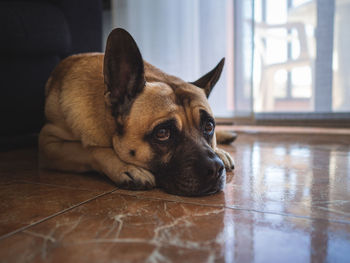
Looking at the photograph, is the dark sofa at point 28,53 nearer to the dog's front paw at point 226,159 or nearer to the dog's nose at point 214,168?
the dog's front paw at point 226,159

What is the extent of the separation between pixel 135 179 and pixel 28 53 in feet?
5.30

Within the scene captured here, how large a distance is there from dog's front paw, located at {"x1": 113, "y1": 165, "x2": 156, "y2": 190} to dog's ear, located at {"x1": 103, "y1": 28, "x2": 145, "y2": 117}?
0.97 ft

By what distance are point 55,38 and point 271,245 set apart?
91.8 inches

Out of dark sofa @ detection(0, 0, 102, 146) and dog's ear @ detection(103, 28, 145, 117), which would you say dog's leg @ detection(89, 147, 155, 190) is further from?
dark sofa @ detection(0, 0, 102, 146)

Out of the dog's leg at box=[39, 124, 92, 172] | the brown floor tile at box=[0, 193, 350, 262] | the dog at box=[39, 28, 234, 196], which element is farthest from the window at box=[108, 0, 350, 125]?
the brown floor tile at box=[0, 193, 350, 262]

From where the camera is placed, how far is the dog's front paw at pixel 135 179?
1.43m

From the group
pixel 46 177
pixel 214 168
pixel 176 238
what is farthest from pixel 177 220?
pixel 46 177

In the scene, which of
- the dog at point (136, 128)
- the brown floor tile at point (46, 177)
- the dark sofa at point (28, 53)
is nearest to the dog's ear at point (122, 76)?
the dog at point (136, 128)

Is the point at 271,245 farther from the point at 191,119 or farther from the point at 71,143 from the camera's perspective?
the point at 71,143

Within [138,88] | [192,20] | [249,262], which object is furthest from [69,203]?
[192,20]

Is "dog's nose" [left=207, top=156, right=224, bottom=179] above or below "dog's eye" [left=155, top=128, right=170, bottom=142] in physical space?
below

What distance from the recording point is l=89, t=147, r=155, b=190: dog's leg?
1433mm

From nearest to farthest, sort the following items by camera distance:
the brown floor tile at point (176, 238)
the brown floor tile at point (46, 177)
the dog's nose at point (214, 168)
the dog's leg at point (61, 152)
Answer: the brown floor tile at point (176, 238)
the dog's nose at point (214, 168)
the brown floor tile at point (46, 177)
the dog's leg at point (61, 152)

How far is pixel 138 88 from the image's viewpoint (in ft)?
5.06
